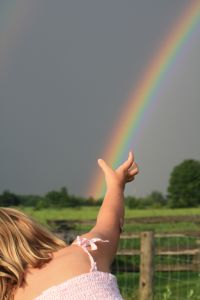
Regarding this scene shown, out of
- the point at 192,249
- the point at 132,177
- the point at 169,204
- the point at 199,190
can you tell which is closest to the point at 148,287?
the point at 192,249

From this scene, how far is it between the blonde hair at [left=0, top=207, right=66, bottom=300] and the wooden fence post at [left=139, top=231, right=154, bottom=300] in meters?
4.79

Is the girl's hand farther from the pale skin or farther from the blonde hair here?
the blonde hair

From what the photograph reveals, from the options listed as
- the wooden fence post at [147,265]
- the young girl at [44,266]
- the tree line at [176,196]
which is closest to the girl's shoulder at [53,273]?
the young girl at [44,266]

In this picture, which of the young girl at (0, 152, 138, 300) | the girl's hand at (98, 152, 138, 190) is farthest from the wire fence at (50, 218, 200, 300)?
the young girl at (0, 152, 138, 300)

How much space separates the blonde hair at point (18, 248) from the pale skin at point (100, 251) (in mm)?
25

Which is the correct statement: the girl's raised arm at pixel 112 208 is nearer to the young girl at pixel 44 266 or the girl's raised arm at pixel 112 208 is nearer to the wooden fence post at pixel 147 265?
the young girl at pixel 44 266

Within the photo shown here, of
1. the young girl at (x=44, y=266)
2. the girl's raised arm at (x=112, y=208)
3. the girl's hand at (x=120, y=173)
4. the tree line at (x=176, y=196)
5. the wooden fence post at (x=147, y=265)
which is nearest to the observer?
the young girl at (x=44, y=266)

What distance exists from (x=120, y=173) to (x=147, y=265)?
4.45m

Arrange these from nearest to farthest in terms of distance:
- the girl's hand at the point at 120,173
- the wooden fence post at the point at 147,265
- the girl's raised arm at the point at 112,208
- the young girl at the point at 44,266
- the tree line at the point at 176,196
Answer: the young girl at the point at 44,266
the girl's raised arm at the point at 112,208
the girl's hand at the point at 120,173
the wooden fence post at the point at 147,265
the tree line at the point at 176,196

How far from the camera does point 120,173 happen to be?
254cm

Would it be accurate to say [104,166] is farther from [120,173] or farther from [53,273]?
[53,273]

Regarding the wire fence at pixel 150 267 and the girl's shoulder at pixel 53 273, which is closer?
the girl's shoulder at pixel 53 273

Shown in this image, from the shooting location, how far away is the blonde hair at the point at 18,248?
1.94 m

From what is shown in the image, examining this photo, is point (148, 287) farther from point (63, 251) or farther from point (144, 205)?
point (144, 205)
